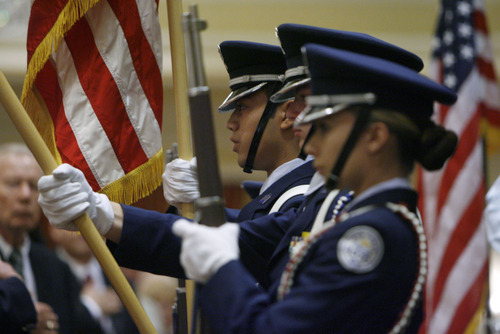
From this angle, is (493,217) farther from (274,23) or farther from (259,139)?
(274,23)

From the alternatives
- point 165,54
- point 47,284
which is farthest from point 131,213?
point 165,54

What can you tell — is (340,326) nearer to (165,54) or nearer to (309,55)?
(309,55)

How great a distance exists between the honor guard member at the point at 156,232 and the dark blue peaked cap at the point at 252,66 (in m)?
0.51

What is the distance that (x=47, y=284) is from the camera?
11.0ft

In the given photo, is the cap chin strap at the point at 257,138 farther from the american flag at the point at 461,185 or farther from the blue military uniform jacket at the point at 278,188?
the american flag at the point at 461,185

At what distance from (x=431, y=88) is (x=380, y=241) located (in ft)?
1.14

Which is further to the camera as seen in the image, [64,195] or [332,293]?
[64,195]

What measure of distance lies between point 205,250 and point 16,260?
1.84 metres

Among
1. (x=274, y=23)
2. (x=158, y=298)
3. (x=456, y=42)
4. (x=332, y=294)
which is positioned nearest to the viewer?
(x=332, y=294)

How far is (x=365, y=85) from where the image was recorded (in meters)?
1.75

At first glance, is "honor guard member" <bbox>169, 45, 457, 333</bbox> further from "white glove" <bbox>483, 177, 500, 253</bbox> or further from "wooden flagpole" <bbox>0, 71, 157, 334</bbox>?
"white glove" <bbox>483, 177, 500, 253</bbox>

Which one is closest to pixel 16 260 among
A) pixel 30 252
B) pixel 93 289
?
pixel 30 252

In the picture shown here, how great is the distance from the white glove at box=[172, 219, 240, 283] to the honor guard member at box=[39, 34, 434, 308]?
1.67ft

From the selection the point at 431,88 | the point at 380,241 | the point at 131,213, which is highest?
the point at 431,88
